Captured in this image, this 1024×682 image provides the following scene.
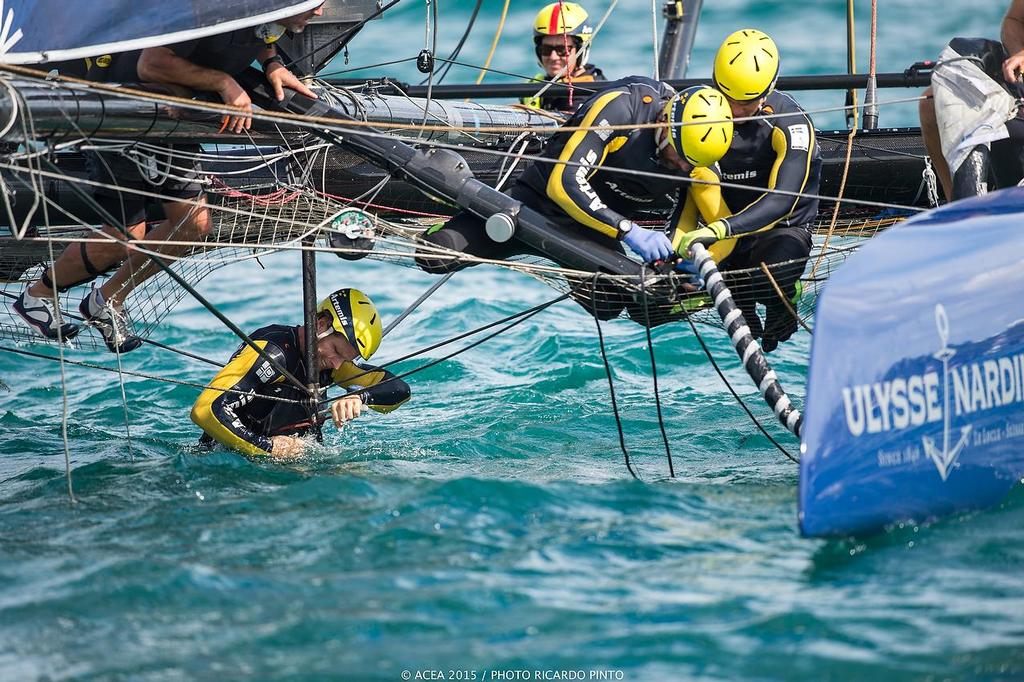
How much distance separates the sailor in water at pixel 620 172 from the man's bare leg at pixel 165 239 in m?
0.85

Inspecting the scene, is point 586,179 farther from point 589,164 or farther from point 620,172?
point 620,172

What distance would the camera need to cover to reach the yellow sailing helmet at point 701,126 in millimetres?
4562

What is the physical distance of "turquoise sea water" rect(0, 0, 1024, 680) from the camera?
2.99m

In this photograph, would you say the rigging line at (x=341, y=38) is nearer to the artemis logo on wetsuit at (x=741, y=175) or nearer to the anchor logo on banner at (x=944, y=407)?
the artemis logo on wetsuit at (x=741, y=175)

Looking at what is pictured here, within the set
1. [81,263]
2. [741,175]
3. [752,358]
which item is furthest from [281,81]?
[752,358]

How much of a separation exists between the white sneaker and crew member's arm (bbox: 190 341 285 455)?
643 millimetres

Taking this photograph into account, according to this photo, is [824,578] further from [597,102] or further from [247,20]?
[247,20]

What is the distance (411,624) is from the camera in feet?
10.3

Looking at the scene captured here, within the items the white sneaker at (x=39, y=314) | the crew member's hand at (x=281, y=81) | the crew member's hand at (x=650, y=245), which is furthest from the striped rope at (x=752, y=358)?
the white sneaker at (x=39, y=314)

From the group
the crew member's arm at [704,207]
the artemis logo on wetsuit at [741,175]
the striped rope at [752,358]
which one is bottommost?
the striped rope at [752,358]

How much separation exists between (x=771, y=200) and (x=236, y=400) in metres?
2.14

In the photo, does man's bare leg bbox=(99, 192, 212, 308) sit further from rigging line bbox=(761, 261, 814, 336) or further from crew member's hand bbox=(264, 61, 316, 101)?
rigging line bbox=(761, 261, 814, 336)

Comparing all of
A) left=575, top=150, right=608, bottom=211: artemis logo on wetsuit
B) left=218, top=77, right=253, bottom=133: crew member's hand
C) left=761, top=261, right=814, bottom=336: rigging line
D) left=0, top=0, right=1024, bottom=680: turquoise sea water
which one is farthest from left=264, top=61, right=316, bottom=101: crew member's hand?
left=761, top=261, right=814, bottom=336: rigging line

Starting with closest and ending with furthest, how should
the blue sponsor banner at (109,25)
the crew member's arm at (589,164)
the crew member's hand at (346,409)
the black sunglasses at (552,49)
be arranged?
1. the blue sponsor banner at (109,25)
2. the crew member's arm at (589,164)
3. the crew member's hand at (346,409)
4. the black sunglasses at (552,49)
